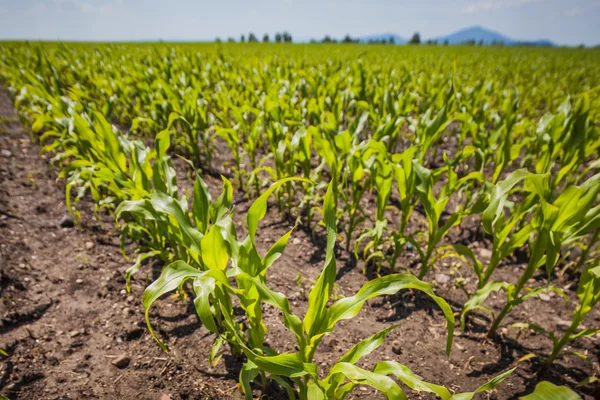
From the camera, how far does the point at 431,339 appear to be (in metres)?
1.84

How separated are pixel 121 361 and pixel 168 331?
266 millimetres

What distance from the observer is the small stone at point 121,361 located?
161 centimetres

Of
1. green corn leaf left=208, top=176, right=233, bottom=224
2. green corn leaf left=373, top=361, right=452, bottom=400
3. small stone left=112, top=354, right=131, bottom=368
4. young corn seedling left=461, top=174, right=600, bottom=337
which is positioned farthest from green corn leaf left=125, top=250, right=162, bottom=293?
young corn seedling left=461, top=174, right=600, bottom=337

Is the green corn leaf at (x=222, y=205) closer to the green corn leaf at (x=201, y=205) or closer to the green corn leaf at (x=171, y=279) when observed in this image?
the green corn leaf at (x=201, y=205)

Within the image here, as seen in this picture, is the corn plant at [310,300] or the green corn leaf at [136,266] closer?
the corn plant at [310,300]

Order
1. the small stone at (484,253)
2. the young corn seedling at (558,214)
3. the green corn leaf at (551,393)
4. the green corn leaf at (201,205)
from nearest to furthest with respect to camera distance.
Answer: the green corn leaf at (551,393)
the young corn seedling at (558,214)
the green corn leaf at (201,205)
the small stone at (484,253)

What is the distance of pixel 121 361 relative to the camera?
5.29 feet

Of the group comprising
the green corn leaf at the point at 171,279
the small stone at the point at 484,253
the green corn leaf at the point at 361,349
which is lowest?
the small stone at the point at 484,253

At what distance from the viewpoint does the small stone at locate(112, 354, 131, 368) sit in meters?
1.61

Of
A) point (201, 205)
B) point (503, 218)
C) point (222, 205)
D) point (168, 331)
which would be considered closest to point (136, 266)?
point (168, 331)

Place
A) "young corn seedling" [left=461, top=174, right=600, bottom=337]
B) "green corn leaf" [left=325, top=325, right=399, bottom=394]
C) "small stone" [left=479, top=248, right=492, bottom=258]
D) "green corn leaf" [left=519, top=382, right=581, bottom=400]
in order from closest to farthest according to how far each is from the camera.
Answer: "green corn leaf" [left=519, top=382, right=581, bottom=400] → "green corn leaf" [left=325, top=325, right=399, bottom=394] → "young corn seedling" [left=461, top=174, right=600, bottom=337] → "small stone" [left=479, top=248, right=492, bottom=258]

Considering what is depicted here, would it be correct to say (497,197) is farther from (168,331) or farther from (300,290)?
(168,331)

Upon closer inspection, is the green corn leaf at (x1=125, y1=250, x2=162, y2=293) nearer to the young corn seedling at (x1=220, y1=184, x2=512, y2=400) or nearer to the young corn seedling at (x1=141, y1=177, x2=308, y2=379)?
the young corn seedling at (x1=141, y1=177, x2=308, y2=379)

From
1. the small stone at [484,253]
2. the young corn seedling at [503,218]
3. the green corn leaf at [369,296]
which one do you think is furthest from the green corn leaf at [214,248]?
the small stone at [484,253]
